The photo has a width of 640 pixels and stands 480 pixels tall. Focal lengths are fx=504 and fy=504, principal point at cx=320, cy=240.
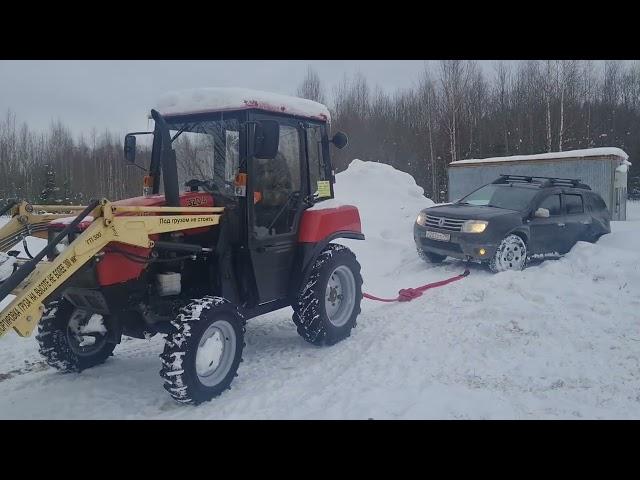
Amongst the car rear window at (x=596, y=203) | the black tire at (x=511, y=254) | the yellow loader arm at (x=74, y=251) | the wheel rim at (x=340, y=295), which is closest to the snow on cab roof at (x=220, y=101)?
the yellow loader arm at (x=74, y=251)

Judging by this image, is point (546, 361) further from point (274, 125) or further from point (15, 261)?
point (15, 261)

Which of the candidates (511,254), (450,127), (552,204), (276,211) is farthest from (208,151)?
(450,127)

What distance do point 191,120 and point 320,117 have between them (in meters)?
1.44

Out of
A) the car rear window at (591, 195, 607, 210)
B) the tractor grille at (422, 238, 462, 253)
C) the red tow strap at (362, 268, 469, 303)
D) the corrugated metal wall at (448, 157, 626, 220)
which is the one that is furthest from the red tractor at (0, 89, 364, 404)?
the corrugated metal wall at (448, 157, 626, 220)

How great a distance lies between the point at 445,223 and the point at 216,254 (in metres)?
5.12

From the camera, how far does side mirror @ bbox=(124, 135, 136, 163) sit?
16.5 feet

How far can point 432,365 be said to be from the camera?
4609 millimetres

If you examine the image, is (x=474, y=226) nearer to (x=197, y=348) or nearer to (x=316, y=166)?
(x=316, y=166)

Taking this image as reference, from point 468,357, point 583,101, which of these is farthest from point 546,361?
point 583,101

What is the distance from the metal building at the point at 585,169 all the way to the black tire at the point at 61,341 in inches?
583

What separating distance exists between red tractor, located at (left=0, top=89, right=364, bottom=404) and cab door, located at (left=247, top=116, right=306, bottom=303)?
1cm

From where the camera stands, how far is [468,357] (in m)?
4.75

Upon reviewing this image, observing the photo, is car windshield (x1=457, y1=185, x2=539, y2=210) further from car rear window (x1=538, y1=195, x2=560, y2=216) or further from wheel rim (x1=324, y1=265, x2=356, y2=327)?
wheel rim (x1=324, y1=265, x2=356, y2=327)

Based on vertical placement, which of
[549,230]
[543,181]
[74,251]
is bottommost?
[549,230]
